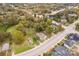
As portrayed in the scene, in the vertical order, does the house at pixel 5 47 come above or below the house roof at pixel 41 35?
below

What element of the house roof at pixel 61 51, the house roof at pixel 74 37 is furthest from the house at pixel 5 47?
the house roof at pixel 74 37

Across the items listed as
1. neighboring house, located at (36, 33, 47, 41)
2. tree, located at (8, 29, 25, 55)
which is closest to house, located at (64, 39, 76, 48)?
neighboring house, located at (36, 33, 47, 41)

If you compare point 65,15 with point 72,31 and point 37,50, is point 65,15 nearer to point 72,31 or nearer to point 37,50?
point 72,31

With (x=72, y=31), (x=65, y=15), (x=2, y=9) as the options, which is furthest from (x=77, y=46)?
(x=2, y=9)

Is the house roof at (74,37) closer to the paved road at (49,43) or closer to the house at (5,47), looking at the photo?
the paved road at (49,43)

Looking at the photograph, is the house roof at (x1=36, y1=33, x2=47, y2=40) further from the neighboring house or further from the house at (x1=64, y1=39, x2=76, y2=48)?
the house at (x1=64, y1=39, x2=76, y2=48)

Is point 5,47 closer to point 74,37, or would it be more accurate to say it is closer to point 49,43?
point 49,43
